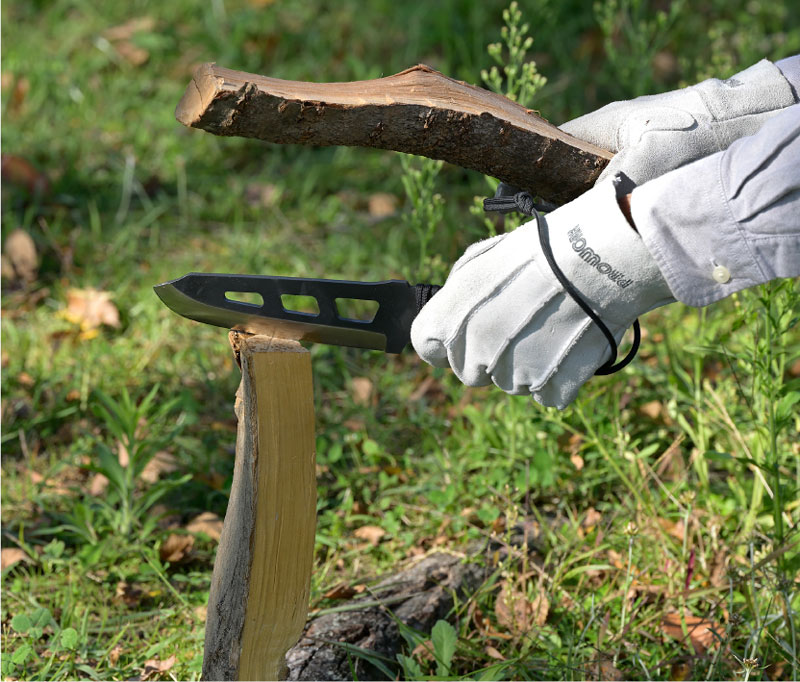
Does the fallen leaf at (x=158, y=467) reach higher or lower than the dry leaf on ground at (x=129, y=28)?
lower

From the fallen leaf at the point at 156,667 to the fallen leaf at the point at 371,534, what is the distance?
0.59 meters

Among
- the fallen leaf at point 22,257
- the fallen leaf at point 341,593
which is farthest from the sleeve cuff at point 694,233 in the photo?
the fallen leaf at point 22,257

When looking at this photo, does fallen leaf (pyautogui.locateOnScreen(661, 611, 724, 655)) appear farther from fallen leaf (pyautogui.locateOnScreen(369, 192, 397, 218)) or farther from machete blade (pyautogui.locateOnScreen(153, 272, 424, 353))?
fallen leaf (pyautogui.locateOnScreen(369, 192, 397, 218))

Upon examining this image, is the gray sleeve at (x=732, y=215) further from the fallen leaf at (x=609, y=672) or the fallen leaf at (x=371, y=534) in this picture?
the fallen leaf at (x=371, y=534)

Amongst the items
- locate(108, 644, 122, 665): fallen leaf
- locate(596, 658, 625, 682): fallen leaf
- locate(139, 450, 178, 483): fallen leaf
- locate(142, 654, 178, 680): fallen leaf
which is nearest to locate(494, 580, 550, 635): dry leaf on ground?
locate(596, 658, 625, 682): fallen leaf

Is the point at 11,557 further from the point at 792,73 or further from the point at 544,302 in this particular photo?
the point at 792,73

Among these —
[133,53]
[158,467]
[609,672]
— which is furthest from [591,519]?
[133,53]

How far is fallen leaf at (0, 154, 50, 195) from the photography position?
3.31 m

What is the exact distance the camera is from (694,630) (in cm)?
188

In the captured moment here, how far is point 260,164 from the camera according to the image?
3.76 m

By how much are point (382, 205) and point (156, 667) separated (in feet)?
7.11

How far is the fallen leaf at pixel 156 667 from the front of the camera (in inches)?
72.1

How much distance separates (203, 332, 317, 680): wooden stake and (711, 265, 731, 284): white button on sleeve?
2.34ft

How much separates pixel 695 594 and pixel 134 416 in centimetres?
138
